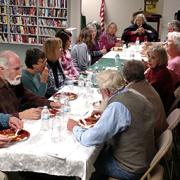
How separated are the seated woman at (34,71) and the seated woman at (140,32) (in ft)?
13.9

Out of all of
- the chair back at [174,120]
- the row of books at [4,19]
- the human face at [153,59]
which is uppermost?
the human face at [153,59]

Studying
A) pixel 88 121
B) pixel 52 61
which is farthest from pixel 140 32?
pixel 88 121

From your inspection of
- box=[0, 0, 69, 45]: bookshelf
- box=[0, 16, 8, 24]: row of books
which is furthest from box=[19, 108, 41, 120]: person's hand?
box=[0, 16, 8, 24]: row of books

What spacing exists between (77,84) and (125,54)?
225 cm

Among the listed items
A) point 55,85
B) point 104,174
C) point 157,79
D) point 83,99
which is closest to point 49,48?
point 55,85

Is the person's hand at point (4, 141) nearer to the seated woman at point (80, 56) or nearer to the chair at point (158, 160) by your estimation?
the chair at point (158, 160)

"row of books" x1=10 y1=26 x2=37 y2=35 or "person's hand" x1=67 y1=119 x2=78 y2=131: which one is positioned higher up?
"person's hand" x1=67 y1=119 x2=78 y2=131

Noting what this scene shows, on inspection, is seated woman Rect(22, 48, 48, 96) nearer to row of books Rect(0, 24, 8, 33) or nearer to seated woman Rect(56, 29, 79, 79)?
seated woman Rect(56, 29, 79, 79)

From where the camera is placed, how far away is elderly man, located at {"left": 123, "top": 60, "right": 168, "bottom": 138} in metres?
2.79

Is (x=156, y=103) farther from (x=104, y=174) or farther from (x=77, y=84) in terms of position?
(x=77, y=84)

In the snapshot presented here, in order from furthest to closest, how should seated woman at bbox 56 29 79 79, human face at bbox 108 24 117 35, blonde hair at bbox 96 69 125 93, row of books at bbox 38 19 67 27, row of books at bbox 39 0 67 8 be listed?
row of books at bbox 38 19 67 27, row of books at bbox 39 0 67 8, human face at bbox 108 24 117 35, seated woman at bbox 56 29 79 79, blonde hair at bbox 96 69 125 93

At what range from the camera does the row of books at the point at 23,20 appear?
8258mm

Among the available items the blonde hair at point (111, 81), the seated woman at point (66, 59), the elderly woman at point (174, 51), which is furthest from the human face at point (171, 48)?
the blonde hair at point (111, 81)

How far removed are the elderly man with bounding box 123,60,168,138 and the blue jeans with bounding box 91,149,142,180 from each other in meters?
0.49
